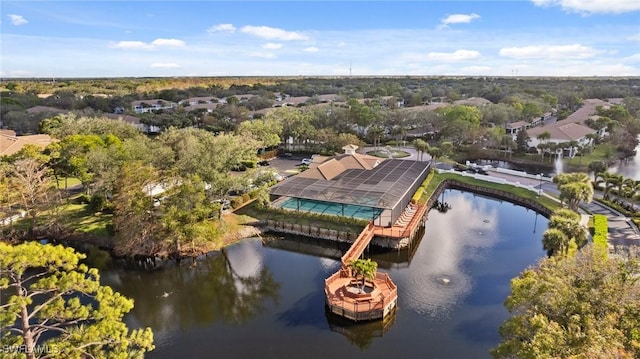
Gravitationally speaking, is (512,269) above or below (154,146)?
below

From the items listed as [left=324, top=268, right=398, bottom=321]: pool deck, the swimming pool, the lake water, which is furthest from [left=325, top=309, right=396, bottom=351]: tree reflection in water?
the swimming pool

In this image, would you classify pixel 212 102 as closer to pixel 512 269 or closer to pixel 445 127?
pixel 445 127

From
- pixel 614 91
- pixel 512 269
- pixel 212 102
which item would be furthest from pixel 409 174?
pixel 614 91

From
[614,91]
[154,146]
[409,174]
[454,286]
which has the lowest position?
[454,286]

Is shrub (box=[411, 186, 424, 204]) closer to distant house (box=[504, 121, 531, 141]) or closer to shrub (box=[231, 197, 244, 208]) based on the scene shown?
shrub (box=[231, 197, 244, 208])

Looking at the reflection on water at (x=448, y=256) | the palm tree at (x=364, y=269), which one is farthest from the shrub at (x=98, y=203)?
the reflection on water at (x=448, y=256)
